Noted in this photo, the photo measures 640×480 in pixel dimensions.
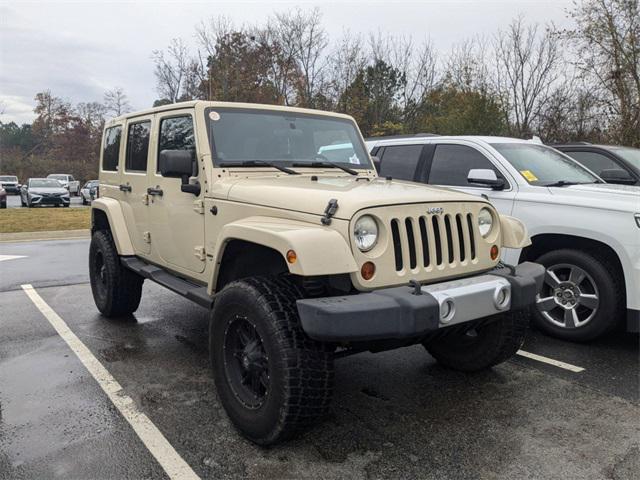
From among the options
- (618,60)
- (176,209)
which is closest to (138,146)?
(176,209)

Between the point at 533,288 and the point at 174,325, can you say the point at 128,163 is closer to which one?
the point at 174,325

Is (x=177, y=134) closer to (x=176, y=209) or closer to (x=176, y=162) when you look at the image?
(x=176, y=209)

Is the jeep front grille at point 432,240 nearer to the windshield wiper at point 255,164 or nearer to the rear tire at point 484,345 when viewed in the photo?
the rear tire at point 484,345

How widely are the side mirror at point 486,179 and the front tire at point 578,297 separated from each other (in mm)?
817

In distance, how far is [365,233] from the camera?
108 inches

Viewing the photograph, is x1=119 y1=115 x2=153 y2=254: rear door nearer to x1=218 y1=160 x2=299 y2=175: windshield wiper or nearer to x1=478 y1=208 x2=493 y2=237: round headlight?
x1=218 y1=160 x2=299 y2=175: windshield wiper

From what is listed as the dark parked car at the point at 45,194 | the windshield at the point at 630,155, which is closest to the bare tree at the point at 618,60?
the windshield at the point at 630,155

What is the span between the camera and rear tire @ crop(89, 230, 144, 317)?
17.0 feet

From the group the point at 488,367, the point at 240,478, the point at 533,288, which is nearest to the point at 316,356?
the point at 240,478

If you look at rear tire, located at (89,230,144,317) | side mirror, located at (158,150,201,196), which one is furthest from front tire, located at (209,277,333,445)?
rear tire, located at (89,230,144,317)

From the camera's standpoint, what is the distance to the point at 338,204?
2.77 meters

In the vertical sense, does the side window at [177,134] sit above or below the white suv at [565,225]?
above

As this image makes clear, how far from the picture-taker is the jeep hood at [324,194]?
2803 mm

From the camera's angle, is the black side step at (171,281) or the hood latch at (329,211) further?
the black side step at (171,281)
